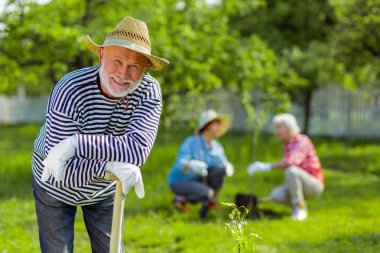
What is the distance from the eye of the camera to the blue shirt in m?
7.34

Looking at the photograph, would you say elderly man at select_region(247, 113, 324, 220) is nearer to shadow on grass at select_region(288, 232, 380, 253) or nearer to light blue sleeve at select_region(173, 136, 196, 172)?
light blue sleeve at select_region(173, 136, 196, 172)

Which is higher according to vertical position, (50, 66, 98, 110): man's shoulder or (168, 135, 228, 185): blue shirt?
(50, 66, 98, 110): man's shoulder

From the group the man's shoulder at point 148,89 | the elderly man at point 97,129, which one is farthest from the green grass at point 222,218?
the man's shoulder at point 148,89

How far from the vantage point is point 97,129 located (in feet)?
A: 11.2

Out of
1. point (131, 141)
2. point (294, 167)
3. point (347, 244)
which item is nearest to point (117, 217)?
point (131, 141)

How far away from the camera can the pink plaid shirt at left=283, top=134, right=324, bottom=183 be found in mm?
7211

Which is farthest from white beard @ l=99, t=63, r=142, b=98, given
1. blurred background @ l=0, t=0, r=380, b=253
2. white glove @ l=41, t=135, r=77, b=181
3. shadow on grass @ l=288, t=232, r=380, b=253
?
shadow on grass @ l=288, t=232, r=380, b=253

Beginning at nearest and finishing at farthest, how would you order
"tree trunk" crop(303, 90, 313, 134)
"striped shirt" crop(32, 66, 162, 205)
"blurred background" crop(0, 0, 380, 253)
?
"striped shirt" crop(32, 66, 162, 205) < "blurred background" crop(0, 0, 380, 253) < "tree trunk" crop(303, 90, 313, 134)

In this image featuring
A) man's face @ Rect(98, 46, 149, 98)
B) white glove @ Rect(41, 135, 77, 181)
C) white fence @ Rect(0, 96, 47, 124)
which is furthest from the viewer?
white fence @ Rect(0, 96, 47, 124)

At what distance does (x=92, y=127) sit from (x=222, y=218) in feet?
12.6

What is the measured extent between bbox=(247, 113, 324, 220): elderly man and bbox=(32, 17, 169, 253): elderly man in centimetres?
378

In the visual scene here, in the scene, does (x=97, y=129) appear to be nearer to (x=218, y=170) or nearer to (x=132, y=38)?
(x=132, y=38)

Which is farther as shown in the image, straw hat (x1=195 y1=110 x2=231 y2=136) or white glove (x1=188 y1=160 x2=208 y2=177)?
straw hat (x1=195 y1=110 x2=231 y2=136)

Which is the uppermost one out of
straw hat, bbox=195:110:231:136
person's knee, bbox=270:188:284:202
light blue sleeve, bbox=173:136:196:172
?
straw hat, bbox=195:110:231:136
